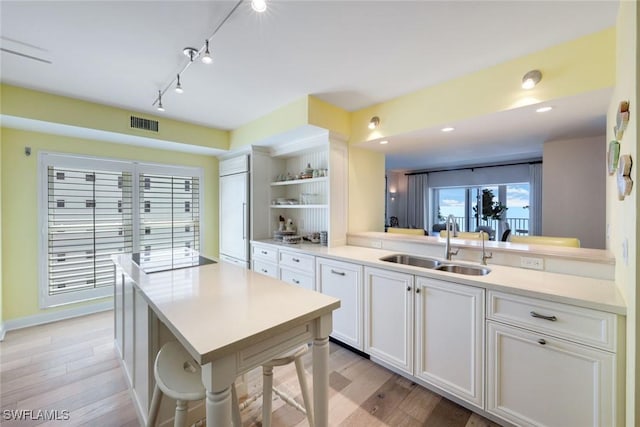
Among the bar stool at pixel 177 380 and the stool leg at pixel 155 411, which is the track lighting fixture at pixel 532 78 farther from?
the stool leg at pixel 155 411

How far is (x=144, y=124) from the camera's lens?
320 cm

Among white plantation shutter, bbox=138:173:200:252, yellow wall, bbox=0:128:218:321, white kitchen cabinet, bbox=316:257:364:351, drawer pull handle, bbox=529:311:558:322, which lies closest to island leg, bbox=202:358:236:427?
white kitchen cabinet, bbox=316:257:364:351

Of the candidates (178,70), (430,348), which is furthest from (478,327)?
(178,70)

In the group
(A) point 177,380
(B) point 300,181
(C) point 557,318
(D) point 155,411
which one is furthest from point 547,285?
(B) point 300,181

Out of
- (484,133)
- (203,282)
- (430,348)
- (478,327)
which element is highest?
(484,133)

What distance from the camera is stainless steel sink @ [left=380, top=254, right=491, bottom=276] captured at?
2.13 metres

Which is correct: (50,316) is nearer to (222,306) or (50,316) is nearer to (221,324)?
(222,306)

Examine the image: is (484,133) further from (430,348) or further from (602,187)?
(430,348)

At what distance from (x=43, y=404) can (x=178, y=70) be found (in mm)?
2674

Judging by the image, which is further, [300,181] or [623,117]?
[300,181]

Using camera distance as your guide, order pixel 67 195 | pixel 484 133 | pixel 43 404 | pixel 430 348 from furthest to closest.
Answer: pixel 67 195 → pixel 484 133 → pixel 430 348 → pixel 43 404

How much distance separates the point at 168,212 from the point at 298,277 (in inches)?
93.7

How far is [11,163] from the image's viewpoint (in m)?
2.87

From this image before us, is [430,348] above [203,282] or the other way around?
the other way around
